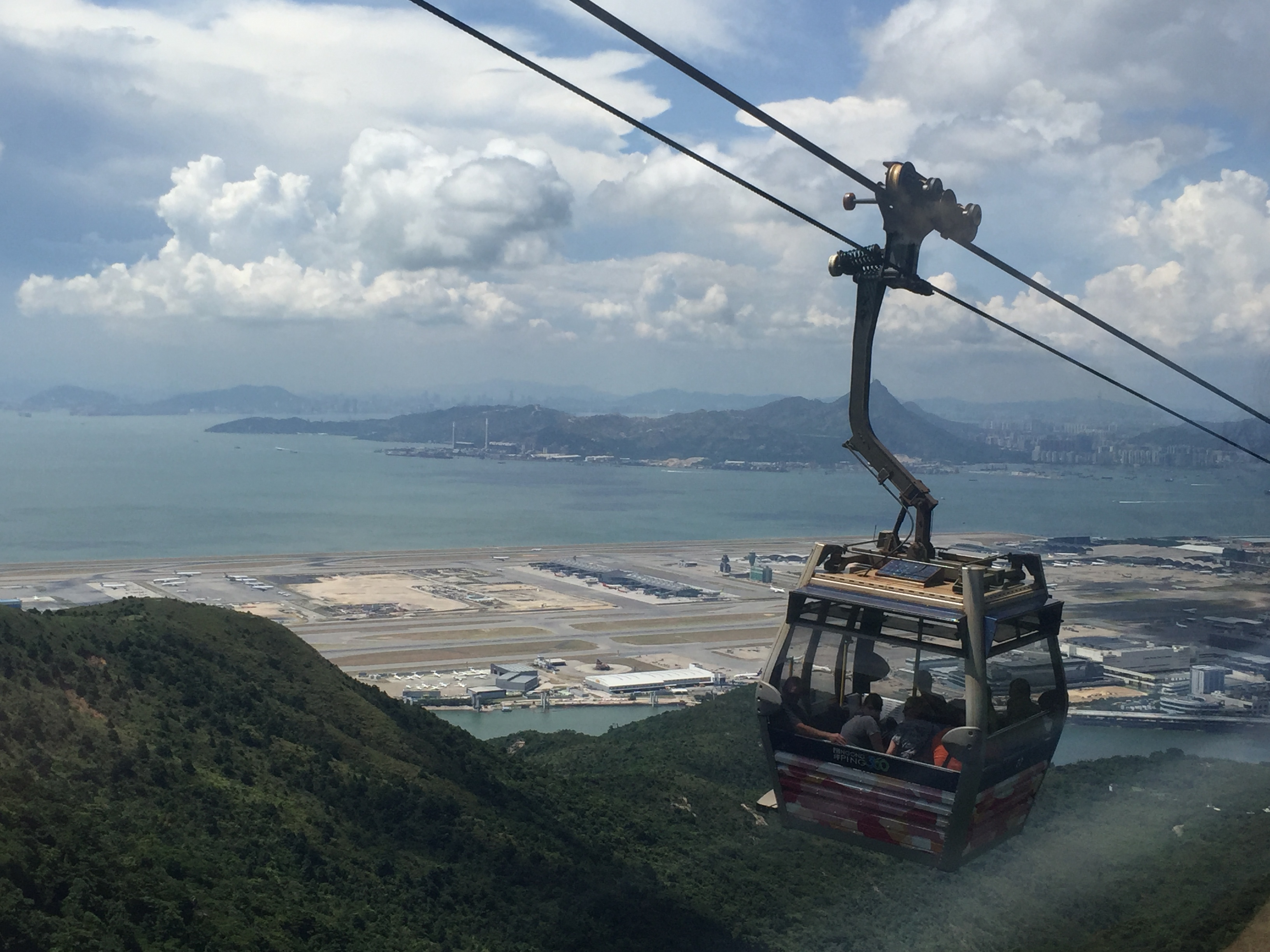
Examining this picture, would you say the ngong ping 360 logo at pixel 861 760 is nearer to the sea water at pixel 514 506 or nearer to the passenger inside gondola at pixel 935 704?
the passenger inside gondola at pixel 935 704

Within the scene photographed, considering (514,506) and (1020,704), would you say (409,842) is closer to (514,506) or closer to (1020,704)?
(1020,704)

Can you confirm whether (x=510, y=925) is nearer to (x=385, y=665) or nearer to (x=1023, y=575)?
(x=1023, y=575)

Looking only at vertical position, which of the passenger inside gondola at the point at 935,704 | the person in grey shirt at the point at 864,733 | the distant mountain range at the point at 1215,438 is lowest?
the person in grey shirt at the point at 864,733

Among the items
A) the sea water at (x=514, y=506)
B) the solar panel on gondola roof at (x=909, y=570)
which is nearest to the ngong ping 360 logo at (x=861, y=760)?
the solar panel on gondola roof at (x=909, y=570)

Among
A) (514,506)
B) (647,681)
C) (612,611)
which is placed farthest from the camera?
(514,506)

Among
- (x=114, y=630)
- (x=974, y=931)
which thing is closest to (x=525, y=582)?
(x=114, y=630)

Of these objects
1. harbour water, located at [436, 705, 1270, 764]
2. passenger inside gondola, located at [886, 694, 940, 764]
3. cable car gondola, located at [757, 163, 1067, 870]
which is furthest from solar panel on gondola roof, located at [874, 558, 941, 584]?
harbour water, located at [436, 705, 1270, 764]

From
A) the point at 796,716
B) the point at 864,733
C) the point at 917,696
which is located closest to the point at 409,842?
the point at 796,716
